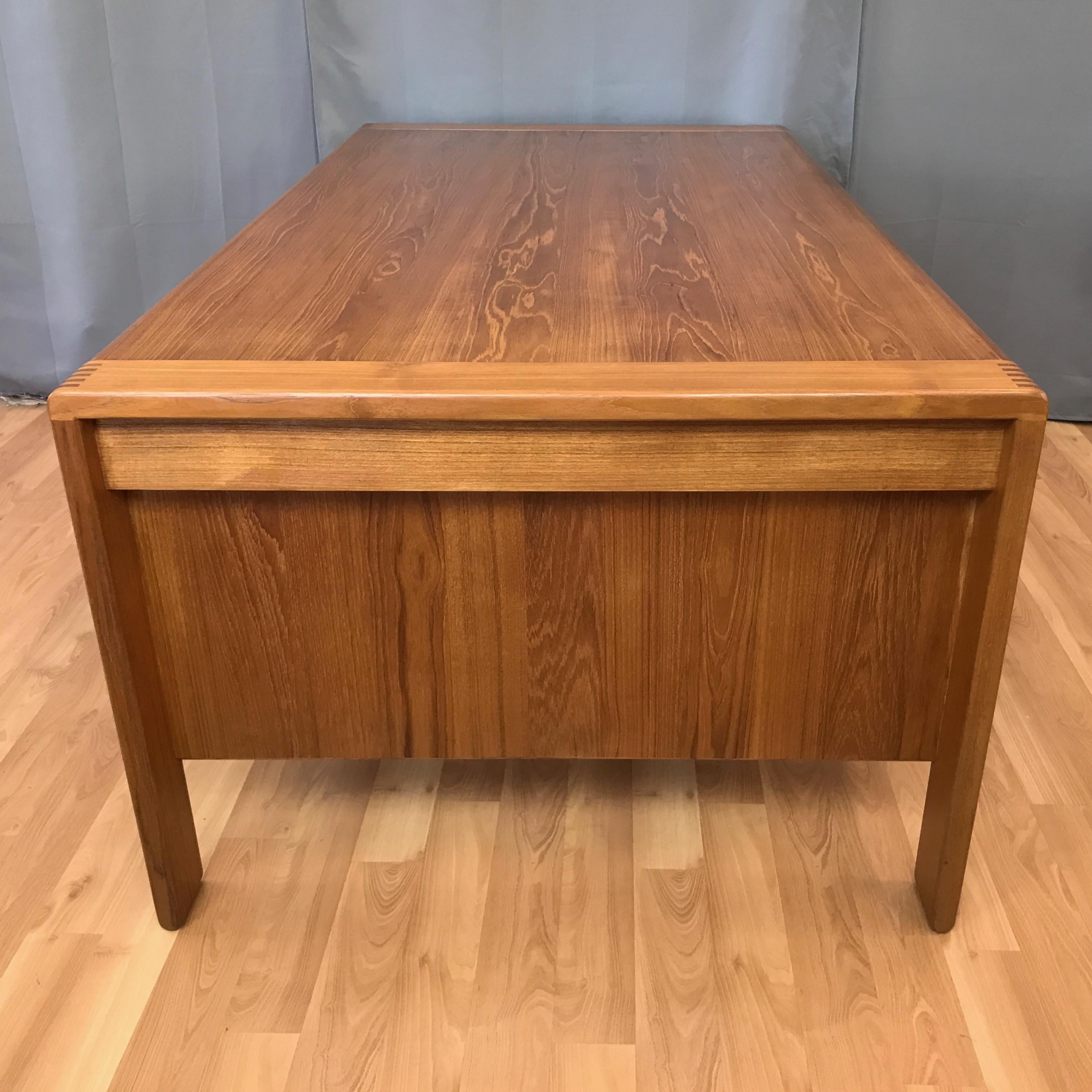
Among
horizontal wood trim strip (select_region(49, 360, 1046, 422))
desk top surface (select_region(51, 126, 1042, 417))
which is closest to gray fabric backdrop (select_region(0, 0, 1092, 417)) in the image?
desk top surface (select_region(51, 126, 1042, 417))

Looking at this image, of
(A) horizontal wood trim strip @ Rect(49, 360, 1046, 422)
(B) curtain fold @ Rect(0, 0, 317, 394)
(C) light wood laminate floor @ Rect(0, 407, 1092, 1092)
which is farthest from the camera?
(B) curtain fold @ Rect(0, 0, 317, 394)

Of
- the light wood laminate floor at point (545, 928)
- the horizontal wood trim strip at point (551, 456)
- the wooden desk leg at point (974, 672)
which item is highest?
the horizontal wood trim strip at point (551, 456)

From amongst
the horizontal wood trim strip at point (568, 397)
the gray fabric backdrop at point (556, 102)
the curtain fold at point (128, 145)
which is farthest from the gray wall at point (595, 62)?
the horizontal wood trim strip at point (568, 397)

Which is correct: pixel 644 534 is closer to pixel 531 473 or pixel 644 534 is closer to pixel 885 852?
pixel 531 473

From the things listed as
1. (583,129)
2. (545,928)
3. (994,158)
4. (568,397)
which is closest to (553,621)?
(568,397)

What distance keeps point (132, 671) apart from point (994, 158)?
1.71 meters

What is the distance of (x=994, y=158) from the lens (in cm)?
189

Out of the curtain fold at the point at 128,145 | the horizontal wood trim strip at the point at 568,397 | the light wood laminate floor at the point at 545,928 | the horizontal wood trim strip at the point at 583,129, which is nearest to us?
the horizontal wood trim strip at the point at 568,397

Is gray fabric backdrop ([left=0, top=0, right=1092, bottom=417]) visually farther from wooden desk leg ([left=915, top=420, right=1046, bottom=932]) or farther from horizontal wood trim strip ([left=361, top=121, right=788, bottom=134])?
wooden desk leg ([left=915, top=420, right=1046, bottom=932])

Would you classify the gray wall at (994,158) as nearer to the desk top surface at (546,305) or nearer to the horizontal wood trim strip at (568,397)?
the desk top surface at (546,305)

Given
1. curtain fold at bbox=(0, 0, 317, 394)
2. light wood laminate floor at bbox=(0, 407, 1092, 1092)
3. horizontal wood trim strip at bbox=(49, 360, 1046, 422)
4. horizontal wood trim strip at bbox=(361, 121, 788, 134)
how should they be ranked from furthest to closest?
curtain fold at bbox=(0, 0, 317, 394)
horizontal wood trim strip at bbox=(361, 121, 788, 134)
light wood laminate floor at bbox=(0, 407, 1092, 1092)
horizontal wood trim strip at bbox=(49, 360, 1046, 422)

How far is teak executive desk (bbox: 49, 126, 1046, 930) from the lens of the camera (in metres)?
0.79

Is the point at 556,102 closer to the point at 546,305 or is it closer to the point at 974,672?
the point at 546,305

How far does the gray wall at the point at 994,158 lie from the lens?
71.3 inches
